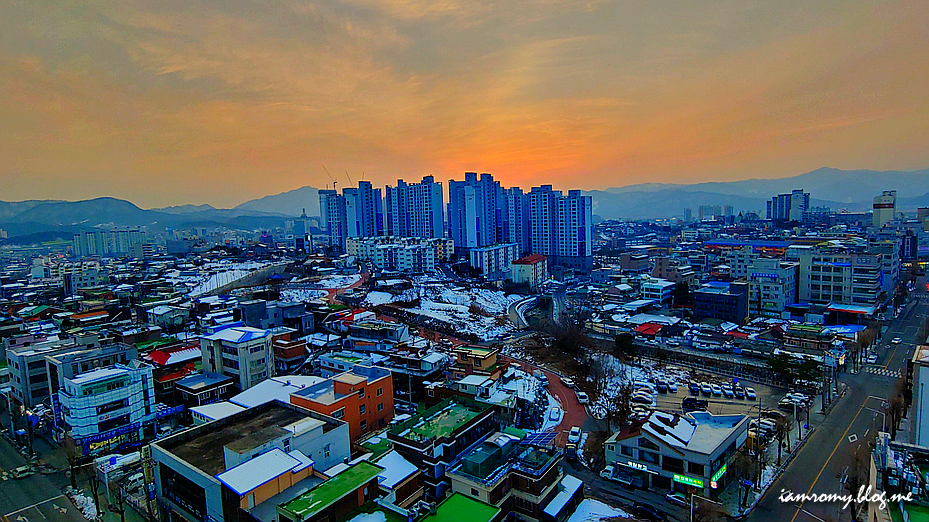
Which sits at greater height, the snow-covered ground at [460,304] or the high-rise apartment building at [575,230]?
the high-rise apartment building at [575,230]

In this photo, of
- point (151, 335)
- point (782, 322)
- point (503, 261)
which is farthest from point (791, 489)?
point (503, 261)

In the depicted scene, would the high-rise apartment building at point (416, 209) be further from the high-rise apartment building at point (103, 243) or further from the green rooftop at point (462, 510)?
the green rooftop at point (462, 510)

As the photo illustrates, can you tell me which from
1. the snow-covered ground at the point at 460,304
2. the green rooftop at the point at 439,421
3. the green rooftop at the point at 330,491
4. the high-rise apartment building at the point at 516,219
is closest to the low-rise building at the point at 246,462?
the green rooftop at the point at 330,491

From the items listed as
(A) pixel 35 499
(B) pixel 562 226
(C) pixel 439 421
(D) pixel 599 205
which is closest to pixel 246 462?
(C) pixel 439 421

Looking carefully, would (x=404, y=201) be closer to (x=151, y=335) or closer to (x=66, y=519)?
(x=151, y=335)

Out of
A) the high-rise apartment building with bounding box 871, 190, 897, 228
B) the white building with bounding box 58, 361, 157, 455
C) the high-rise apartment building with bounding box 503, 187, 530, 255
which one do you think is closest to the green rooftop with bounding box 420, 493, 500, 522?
the white building with bounding box 58, 361, 157, 455
